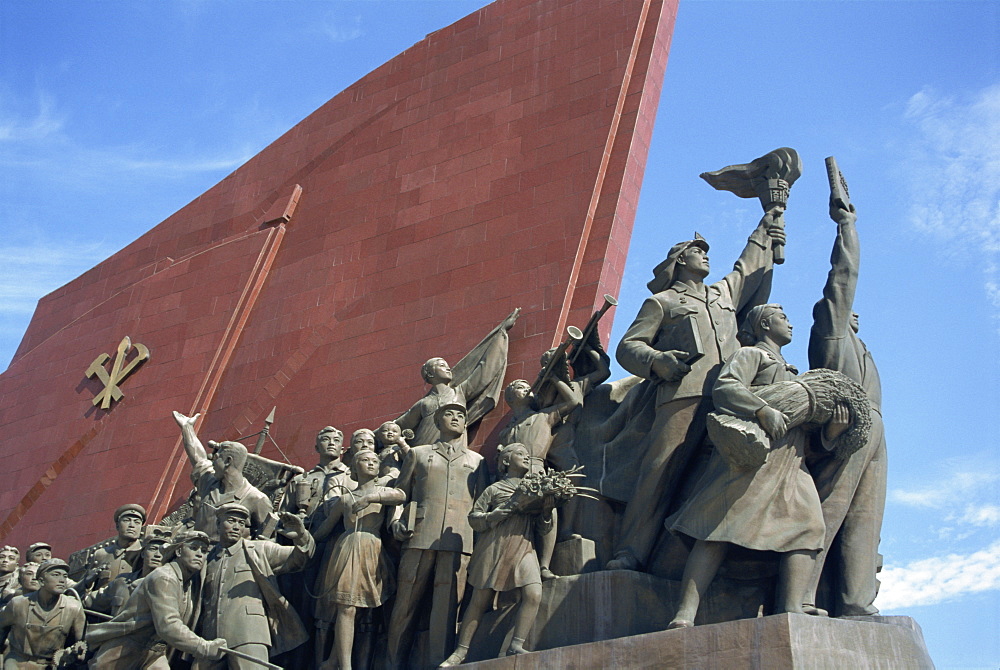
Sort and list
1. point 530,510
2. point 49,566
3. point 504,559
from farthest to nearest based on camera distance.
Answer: point 49,566 → point 530,510 → point 504,559

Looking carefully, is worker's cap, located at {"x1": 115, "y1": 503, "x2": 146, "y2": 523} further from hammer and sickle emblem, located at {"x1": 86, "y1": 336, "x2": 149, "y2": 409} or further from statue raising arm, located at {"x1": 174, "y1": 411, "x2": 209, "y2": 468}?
hammer and sickle emblem, located at {"x1": 86, "y1": 336, "x2": 149, "y2": 409}

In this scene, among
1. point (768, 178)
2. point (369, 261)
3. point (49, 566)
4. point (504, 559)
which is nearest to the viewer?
point (504, 559)

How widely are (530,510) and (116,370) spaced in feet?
22.1

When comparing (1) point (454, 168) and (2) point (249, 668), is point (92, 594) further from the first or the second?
(1) point (454, 168)

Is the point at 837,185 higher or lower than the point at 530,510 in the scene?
higher

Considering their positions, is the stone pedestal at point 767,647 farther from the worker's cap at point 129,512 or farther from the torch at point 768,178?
the worker's cap at point 129,512

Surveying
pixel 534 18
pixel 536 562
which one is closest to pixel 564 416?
pixel 536 562

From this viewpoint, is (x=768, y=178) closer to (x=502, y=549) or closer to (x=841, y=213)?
(x=841, y=213)

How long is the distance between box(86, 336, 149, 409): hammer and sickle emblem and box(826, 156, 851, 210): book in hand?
281 inches

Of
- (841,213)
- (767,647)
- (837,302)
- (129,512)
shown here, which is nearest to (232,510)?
(129,512)

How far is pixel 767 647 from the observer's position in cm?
573

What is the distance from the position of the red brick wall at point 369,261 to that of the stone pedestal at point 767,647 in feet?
9.16

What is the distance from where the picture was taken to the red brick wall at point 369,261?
31.5 feet

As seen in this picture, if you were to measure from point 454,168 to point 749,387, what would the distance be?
15.5 feet
